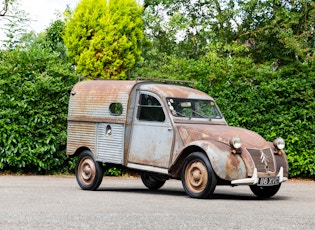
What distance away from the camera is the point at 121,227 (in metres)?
7.95

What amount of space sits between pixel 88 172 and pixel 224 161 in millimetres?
3124

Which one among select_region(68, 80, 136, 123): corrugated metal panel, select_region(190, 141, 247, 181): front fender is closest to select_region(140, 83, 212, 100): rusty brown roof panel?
select_region(68, 80, 136, 123): corrugated metal panel

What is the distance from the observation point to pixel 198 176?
1194 centimetres

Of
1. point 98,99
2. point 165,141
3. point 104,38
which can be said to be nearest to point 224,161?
point 165,141

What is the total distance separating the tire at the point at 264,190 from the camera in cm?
1266

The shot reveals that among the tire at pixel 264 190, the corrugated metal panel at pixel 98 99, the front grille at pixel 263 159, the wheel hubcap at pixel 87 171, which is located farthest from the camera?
the wheel hubcap at pixel 87 171

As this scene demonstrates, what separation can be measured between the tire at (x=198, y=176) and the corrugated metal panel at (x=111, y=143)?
64.1 inches

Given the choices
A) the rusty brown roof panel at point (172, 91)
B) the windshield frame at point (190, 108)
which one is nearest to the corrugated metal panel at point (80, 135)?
the rusty brown roof panel at point (172, 91)

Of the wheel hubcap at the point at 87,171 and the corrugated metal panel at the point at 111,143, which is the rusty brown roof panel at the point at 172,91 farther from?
the wheel hubcap at the point at 87,171

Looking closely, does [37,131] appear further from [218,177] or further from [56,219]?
[56,219]

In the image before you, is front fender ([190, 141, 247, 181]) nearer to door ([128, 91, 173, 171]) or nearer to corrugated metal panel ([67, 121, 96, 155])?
door ([128, 91, 173, 171])

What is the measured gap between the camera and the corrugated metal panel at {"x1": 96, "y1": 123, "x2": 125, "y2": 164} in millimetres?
13312

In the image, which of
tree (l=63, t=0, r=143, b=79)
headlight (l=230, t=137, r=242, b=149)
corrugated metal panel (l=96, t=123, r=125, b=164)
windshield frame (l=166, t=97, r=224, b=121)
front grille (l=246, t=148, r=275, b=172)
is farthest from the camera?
tree (l=63, t=0, r=143, b=79)

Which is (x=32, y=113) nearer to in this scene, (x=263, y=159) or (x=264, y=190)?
(x=264, y=190)
